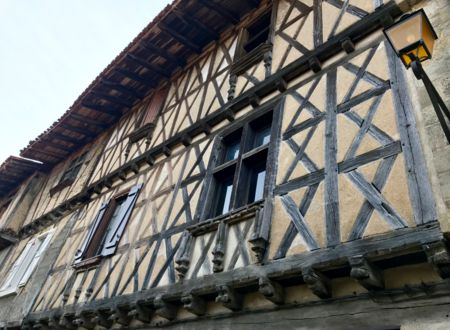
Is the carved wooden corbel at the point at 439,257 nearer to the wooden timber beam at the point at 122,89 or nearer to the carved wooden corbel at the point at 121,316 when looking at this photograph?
the carved wooden corbel at the point at 121,316

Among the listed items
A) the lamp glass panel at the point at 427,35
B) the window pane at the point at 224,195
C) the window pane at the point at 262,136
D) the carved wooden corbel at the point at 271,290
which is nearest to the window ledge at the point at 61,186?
the window pane at the point at 224,195

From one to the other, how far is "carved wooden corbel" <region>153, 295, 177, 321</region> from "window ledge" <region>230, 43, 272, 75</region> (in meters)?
3.88

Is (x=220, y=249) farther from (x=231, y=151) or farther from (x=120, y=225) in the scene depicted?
(x=120, y=225)

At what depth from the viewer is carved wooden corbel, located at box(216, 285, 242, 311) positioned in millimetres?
3553

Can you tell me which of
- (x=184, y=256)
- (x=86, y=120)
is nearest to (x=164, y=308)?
(x=184, y=256)

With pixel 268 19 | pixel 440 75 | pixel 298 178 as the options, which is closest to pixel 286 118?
pixel 298 178

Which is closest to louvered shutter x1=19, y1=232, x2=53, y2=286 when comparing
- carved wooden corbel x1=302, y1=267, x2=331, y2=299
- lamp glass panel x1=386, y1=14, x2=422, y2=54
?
carved wooden corbel x1=302, y1=267, x2=331, y2=299

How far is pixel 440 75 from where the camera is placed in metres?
3.23

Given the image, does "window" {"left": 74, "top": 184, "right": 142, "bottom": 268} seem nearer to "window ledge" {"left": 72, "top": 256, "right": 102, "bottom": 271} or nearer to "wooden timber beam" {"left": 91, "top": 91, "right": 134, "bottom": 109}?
"window ledge" {"left": 72, "top": 256, "right": 102, "bottom": 271}

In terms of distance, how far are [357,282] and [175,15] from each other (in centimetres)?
660

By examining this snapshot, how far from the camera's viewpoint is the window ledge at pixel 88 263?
20.2 ft

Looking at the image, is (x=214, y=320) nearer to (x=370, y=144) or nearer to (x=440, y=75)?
(x=370, y=144)

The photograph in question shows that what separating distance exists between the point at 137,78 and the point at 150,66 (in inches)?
24.0

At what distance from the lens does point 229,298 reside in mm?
3545
